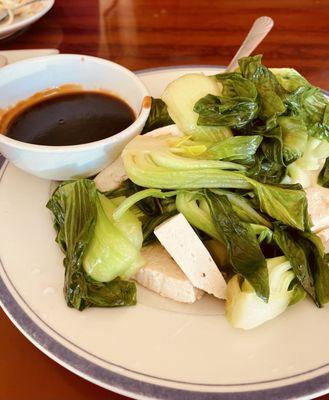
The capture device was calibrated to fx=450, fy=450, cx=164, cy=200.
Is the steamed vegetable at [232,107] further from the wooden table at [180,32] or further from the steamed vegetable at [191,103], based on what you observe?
the wooden table at [180,32]

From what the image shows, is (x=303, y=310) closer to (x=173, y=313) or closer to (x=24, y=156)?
(x=173, y=313)

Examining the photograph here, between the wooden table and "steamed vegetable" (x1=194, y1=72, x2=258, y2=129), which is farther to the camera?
the wooden table

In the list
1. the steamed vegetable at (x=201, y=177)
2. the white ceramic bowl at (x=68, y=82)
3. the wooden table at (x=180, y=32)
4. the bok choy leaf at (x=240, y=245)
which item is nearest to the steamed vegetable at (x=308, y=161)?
the steamed vegetable at (x=201, y=177)

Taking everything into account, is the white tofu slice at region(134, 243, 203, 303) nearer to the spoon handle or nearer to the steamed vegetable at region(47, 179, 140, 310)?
the steamed vegetable at region(47, 179, 140, 310)

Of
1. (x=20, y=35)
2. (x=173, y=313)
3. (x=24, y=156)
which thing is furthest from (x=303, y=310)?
(x=20, y=35)

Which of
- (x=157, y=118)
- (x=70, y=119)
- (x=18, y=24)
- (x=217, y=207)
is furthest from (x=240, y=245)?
(x=18, y=24)

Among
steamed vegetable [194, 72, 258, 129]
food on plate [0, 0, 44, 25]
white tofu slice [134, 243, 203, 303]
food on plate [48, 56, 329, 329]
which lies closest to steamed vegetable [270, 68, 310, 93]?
food on plate [48, 56, 329, 329]
